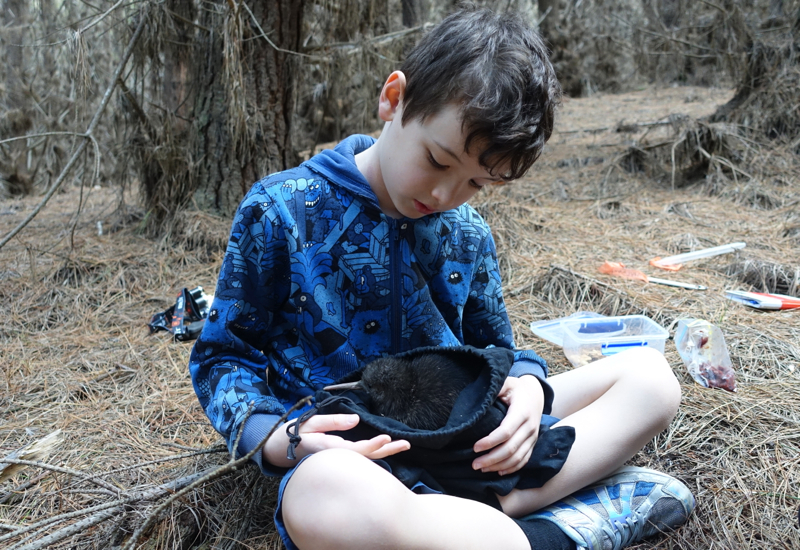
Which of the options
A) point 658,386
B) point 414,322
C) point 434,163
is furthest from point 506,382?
point 434,163

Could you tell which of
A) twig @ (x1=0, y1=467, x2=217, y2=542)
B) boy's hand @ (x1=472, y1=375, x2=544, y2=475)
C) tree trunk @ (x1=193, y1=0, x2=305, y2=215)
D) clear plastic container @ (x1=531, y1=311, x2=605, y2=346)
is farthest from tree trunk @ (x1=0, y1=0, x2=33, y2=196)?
boy's hand @ (x1=472, y1=375, x2=544, y2=475)

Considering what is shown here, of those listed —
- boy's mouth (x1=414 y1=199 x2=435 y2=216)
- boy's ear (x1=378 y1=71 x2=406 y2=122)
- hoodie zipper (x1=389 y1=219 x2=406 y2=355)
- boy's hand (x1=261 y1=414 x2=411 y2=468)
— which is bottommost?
boy's hand (x1=261 y1=414 x2=411 y2=468)

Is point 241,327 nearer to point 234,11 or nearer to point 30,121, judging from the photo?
point 234,11

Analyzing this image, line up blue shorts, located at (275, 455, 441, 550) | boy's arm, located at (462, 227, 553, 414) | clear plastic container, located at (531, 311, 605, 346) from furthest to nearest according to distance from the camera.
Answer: clear plastic container, located at (531, 311, 605, 346)
boy's arm, located at (462, 227, 553, 414)
blue shorts, located at (275, 455, 441, 550)

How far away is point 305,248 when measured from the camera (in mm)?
1294

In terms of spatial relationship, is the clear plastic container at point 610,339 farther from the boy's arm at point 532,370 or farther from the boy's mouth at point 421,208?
the boy's mouth at point 421,208

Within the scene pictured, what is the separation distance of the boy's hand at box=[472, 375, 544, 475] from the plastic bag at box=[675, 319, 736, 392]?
2.94ft

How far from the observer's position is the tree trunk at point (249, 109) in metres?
2.93

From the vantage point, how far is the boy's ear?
1.22 m

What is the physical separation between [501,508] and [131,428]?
4.11 ft

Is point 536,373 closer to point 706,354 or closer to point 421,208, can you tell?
point 421,208

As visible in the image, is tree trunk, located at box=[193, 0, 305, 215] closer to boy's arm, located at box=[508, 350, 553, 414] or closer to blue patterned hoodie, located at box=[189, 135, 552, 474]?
blue patterned hoodie, located at box=[189, 135, 552, 474]

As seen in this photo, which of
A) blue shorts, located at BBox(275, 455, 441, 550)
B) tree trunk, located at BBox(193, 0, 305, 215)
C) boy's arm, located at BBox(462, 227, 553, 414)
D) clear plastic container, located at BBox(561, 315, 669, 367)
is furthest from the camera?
tree trunk, located at BBox(193, 0, 305, 215)

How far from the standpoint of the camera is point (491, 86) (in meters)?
1.11
